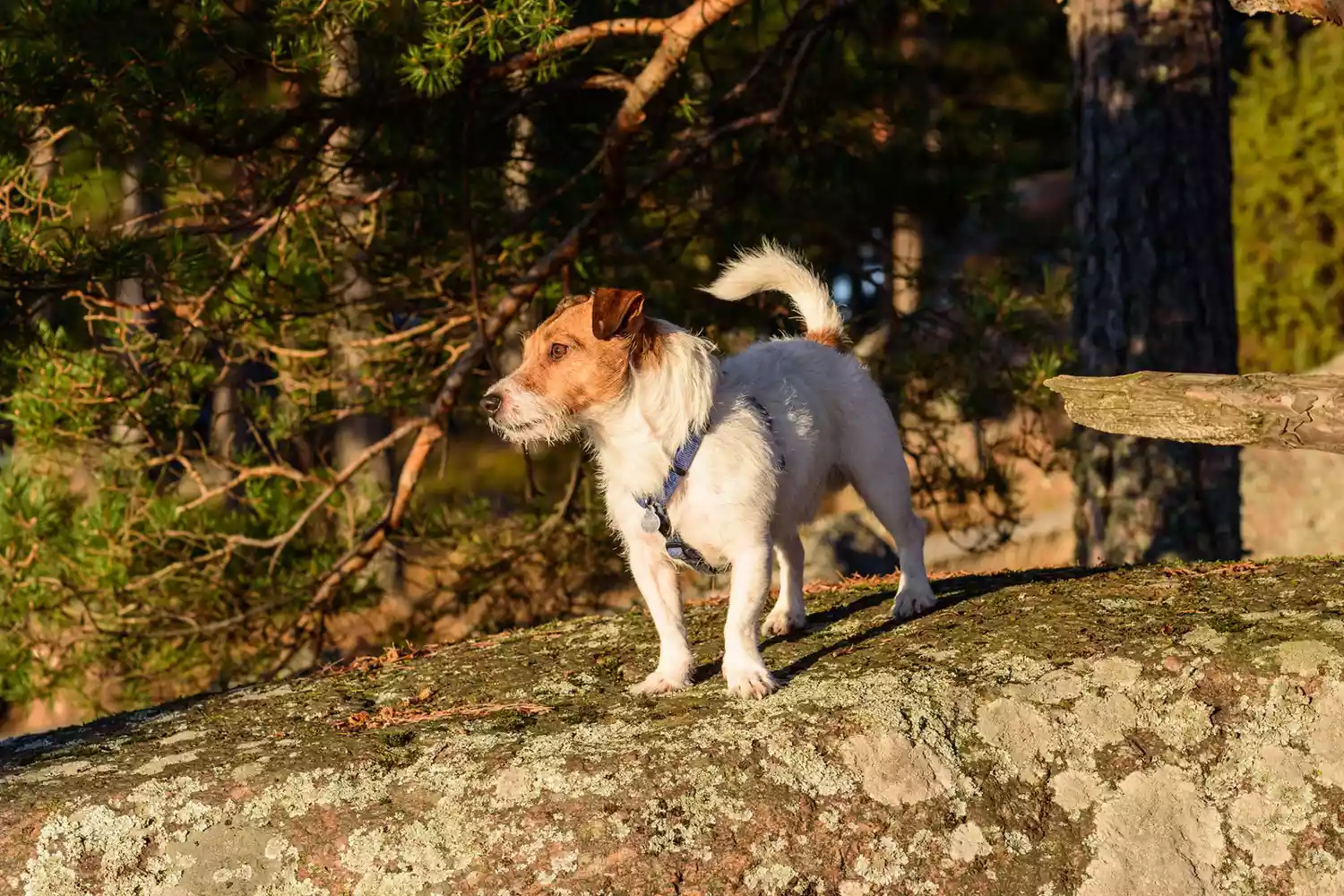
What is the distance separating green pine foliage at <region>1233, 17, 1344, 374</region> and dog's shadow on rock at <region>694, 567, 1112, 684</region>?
10.9 m

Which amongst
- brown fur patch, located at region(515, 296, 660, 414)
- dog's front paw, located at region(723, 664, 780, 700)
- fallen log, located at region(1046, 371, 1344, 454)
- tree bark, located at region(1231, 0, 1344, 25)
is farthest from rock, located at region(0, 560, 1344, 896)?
tree bark, located at region(1231, 0, 1344, 25)

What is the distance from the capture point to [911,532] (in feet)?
18.7

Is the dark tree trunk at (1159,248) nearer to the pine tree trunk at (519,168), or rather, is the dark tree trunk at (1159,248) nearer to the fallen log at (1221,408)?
the pine tree trunk at (519,168)

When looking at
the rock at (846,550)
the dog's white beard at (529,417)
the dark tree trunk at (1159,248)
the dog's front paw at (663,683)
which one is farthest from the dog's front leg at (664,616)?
the rock at (846,550)

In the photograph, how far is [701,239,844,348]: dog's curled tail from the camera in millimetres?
5547

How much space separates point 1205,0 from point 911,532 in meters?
4.31

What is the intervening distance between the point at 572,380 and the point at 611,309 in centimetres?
28

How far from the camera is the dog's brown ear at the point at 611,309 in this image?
4711mm

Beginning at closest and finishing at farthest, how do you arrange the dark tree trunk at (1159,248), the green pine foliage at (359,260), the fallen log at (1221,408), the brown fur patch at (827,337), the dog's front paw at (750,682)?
the fallen log at (1221,408)
the dog's front paw at (750,682)
the brown fur patch at (827,337)
the green pine foliage at (359,260)
the dark tree trunk at (1159,248)

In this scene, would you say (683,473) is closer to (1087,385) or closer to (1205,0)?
(1087,385)

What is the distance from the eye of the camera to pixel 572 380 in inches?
189

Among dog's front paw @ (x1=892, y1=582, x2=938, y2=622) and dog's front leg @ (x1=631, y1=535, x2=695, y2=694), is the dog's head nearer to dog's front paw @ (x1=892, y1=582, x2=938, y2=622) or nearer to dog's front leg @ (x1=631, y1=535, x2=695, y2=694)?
dog's front leg @ (x1=631, y1=535, x2=695, y2=694)

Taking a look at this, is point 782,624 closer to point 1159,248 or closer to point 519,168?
point 1159,248

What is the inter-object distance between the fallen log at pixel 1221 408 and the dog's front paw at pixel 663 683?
5.02 ft
